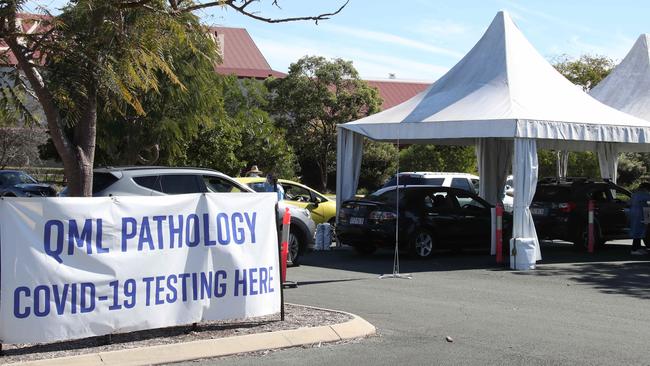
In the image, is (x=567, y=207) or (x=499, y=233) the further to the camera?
(x=567, y=207)

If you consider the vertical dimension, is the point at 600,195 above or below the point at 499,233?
above

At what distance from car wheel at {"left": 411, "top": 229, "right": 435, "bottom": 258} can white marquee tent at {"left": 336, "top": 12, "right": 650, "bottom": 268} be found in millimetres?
1864

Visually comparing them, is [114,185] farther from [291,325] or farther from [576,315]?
[576,315]

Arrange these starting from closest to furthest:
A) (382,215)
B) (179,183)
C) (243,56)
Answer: (179,183)
(382,215)
(243,56)

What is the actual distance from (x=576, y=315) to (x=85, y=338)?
601 centimetres

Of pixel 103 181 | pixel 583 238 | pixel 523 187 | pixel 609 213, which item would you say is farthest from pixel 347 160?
pixel 103 181

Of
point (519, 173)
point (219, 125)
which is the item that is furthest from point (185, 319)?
point (219, 125)

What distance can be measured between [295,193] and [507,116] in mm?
7340

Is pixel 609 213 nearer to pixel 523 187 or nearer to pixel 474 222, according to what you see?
pixel 474 222

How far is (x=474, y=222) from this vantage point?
16750 millimetres

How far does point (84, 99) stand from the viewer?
9.05 metres

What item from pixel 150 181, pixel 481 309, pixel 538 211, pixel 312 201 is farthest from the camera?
pixel 312 201

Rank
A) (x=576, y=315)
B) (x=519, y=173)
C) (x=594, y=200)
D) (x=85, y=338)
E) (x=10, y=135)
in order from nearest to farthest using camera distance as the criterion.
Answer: (x=85, y=338), (x=576, y=315), (x=519, y=173), (x=594, y=200), (x=10, y=135)

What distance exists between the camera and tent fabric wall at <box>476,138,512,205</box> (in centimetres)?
2216
